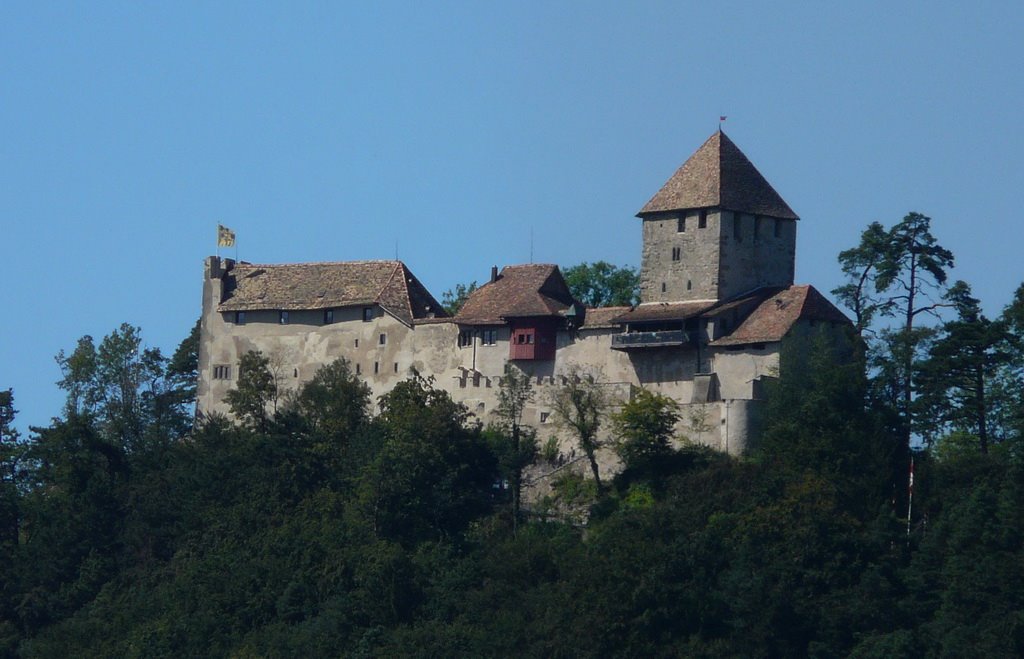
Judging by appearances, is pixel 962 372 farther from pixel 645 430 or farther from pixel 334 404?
pixel 334 404

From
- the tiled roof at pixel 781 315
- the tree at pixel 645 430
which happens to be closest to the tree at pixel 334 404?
the tree at pixel 645 430

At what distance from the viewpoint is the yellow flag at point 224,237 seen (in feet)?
300

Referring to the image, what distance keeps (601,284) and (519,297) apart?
14460 millimetres

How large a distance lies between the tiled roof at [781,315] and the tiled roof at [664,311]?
53.0 inches

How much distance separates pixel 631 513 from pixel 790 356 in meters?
7.15

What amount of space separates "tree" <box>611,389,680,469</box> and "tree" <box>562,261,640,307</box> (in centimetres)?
1984

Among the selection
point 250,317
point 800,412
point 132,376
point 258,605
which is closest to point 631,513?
point 800,412

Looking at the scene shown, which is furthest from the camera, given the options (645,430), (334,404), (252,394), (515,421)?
(252,394)

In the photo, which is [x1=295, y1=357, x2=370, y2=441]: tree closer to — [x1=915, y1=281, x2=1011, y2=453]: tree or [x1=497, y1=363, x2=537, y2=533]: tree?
[x1=497, y1=363, x2=537, y2=533]: tree

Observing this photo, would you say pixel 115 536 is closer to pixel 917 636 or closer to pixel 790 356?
pixel 790 356

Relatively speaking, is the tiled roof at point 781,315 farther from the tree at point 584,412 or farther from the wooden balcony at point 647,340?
the tree at point 584,412

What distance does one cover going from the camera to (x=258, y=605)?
252 feet

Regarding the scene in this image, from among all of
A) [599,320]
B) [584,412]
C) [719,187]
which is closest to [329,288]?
[599,320]

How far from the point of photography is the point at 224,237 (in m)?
91.8
